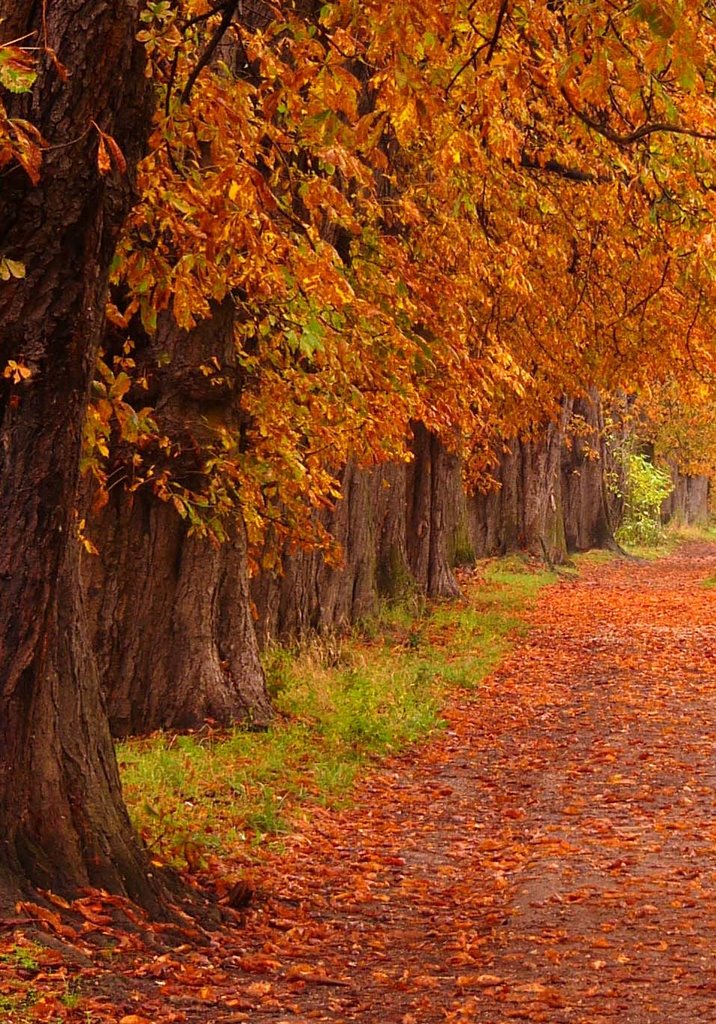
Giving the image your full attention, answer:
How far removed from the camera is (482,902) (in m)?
8.09

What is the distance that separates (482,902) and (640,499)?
37.4 metres

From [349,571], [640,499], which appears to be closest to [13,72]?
[349,571]

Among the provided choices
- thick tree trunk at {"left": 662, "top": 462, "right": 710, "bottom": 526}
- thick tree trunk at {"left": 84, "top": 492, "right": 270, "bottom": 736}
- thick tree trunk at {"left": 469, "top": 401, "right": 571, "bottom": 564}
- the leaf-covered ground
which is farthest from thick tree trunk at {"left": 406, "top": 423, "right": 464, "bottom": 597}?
thick tree trunk at {"left": 662, "top": 462, "right": 710, "bottom": 526}

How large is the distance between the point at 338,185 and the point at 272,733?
224 inches

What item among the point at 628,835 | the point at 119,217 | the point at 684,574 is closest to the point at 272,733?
the point at 628,835

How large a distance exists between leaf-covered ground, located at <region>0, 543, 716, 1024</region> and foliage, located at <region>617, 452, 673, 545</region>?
1160 inches

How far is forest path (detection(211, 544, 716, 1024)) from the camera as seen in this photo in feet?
20.4

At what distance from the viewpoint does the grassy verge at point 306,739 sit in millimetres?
9148

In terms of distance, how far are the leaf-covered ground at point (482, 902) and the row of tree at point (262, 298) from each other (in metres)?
0.80

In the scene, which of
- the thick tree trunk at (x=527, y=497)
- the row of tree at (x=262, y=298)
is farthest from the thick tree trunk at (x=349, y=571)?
the thick tree trunk at (x=527, y=497)

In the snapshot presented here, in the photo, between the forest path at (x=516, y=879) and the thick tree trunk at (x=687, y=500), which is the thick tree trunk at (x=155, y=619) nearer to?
the forest path at (x=516, y=879)

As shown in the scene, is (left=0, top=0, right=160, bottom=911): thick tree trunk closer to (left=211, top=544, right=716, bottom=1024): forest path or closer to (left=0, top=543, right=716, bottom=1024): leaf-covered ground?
(left=0, top=543, right=716, bottom=1024): leaf-covered ground

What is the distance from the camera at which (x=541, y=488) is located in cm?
3189

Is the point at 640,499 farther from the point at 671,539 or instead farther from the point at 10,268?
the point at 10,268
